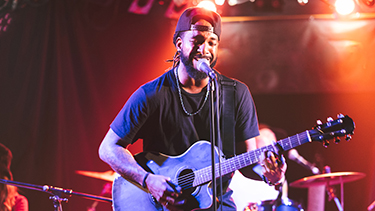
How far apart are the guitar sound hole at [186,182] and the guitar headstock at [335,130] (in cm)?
100

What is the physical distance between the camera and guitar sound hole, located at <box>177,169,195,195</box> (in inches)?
108

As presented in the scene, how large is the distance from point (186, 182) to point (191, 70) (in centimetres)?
99

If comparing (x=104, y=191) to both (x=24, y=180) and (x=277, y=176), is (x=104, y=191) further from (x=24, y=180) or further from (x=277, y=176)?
(x=277, y=176)

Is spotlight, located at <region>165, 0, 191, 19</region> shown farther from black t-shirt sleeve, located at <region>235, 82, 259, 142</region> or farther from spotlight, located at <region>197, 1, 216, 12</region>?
black t-shirt sleeve, located at <region>235, 82, 259, 142</region>

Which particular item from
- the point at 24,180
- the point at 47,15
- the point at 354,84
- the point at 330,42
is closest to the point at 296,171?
the point at 354,84

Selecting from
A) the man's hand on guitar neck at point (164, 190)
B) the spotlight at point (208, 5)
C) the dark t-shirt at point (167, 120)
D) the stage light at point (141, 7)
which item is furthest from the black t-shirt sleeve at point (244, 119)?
the stage light at point (141, 7)

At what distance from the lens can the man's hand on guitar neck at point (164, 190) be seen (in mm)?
2584

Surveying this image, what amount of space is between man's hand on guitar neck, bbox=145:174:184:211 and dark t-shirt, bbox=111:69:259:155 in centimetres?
36

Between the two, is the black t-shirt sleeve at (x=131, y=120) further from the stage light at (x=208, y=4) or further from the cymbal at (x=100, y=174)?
the stage light at (x=208, y=4)

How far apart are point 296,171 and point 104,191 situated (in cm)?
260

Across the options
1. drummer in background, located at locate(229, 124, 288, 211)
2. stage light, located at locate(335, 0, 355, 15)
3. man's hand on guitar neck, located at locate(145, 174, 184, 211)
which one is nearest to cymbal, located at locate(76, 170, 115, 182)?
drummer in background, located at locate(229, 124, 288, 211)

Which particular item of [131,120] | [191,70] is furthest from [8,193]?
[191,70]

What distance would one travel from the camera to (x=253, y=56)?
4715 millimetres

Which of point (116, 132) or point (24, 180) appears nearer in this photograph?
point (116, 132)
